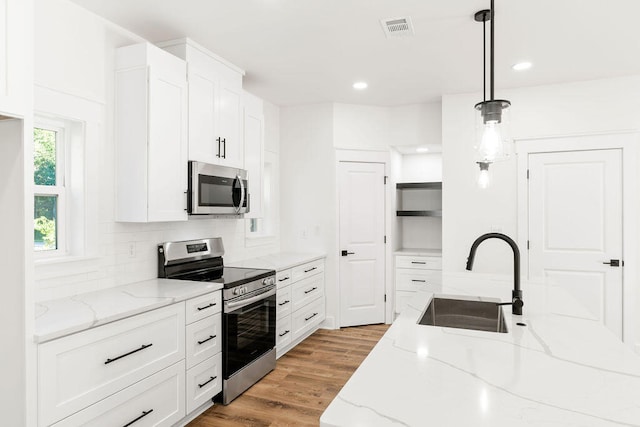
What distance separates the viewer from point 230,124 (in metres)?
3.44

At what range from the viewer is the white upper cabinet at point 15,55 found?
1567 millimetres

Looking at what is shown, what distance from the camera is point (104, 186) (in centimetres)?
267

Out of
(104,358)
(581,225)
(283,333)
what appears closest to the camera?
(104,358)

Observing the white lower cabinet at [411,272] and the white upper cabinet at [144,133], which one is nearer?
the white upper cabinet at [144,133]

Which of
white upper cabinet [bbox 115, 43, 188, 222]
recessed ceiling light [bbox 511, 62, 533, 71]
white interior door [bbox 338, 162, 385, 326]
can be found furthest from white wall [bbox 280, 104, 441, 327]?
white upper cabinet [bbox 115, 43, 188, 222]

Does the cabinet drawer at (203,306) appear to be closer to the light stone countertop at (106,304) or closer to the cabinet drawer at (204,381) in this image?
the light stone countertop at (106,304)

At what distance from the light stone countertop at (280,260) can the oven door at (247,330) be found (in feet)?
1.26

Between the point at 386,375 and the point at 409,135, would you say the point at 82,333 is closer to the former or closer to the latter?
the point at 386,375

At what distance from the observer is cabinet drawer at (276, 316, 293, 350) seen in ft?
12.1

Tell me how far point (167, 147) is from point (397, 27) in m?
1.79

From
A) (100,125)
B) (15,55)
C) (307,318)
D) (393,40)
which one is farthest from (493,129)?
(307,318)

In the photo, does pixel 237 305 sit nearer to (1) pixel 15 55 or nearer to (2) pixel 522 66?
(1) pixel 15 55

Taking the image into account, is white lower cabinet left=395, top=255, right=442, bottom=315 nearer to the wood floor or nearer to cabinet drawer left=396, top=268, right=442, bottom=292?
cabinet drawer left=396, top=268, right=442, bottom=292

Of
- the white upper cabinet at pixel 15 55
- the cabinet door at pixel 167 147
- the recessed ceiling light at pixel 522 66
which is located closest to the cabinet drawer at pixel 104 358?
the cabinet door at pixel 167 147
